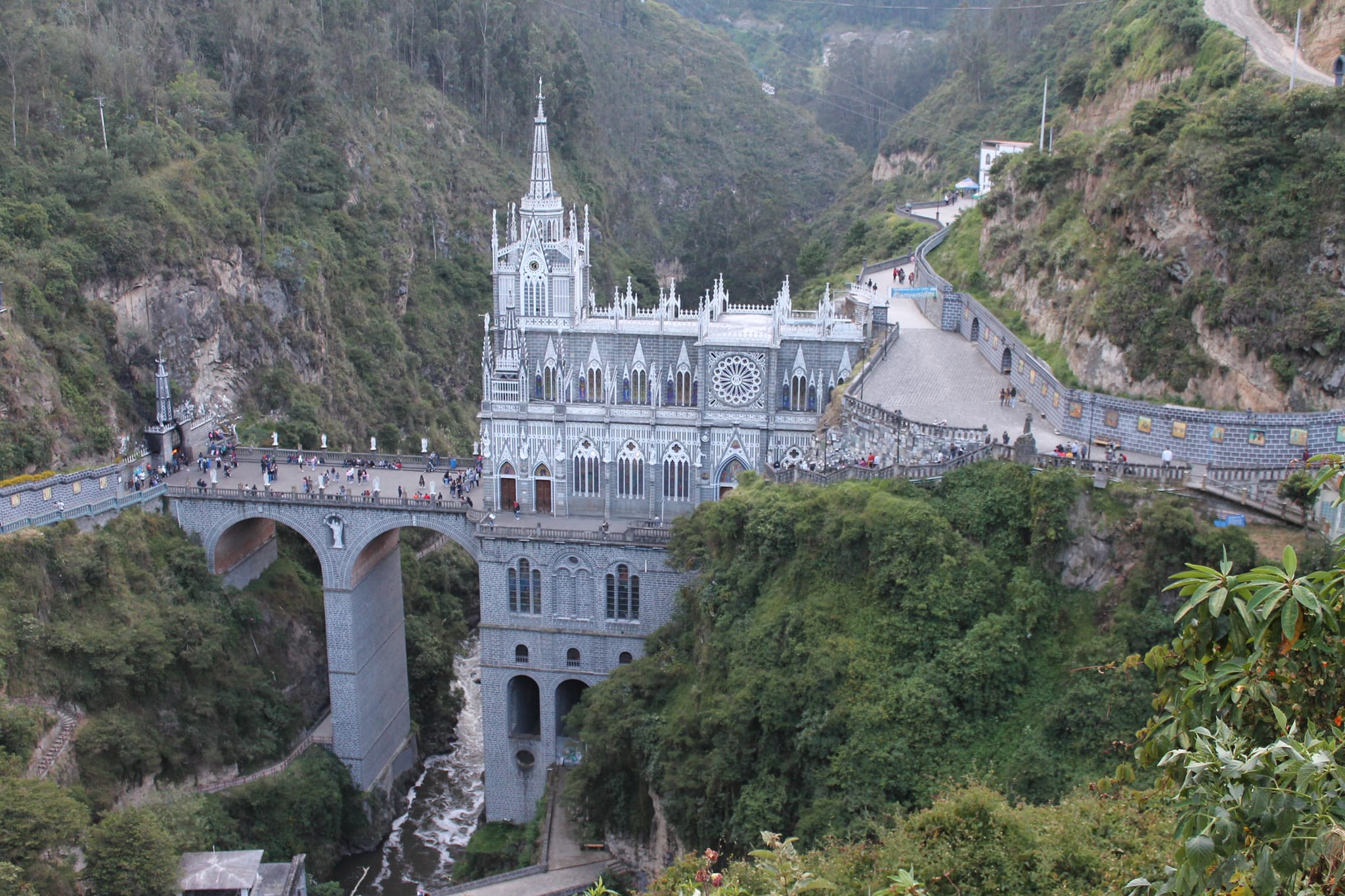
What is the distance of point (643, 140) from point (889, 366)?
245ft

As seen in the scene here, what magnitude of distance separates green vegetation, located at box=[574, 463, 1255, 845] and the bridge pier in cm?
1393

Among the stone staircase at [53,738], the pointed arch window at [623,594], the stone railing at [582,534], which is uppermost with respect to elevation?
the stone railing at [582,534]

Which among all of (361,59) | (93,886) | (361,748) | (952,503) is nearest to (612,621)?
(361,748)

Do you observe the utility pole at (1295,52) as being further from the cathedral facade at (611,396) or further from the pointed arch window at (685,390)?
the pointed arch window at (685,390)

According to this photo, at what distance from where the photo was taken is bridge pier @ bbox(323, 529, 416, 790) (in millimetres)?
49500

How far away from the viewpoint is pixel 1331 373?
34.6 metres

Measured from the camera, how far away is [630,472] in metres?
49.8

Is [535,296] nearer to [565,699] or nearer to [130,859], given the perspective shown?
[565,699]

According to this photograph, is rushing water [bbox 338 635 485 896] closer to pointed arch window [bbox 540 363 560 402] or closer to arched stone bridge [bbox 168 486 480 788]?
arched stone bridge [bbox 168 486 480 788]

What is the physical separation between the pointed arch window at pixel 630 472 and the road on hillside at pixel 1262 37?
26.1 meters

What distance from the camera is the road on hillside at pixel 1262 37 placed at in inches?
1665

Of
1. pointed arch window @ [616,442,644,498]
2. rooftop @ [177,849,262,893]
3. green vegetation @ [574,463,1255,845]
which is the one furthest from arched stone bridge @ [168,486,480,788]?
green vegetation @ [574,463,1255,845]

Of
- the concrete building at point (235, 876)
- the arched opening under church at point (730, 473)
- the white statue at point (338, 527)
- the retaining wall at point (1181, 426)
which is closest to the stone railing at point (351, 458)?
the white statue at point (338, 527)

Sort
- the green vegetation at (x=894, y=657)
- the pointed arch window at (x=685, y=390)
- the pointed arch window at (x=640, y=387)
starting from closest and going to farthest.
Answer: the green vegetation at (x=894, y=657)
the pointed arch window at (x=685, y=390)
the pointed arch window at (x=640, y=387)
